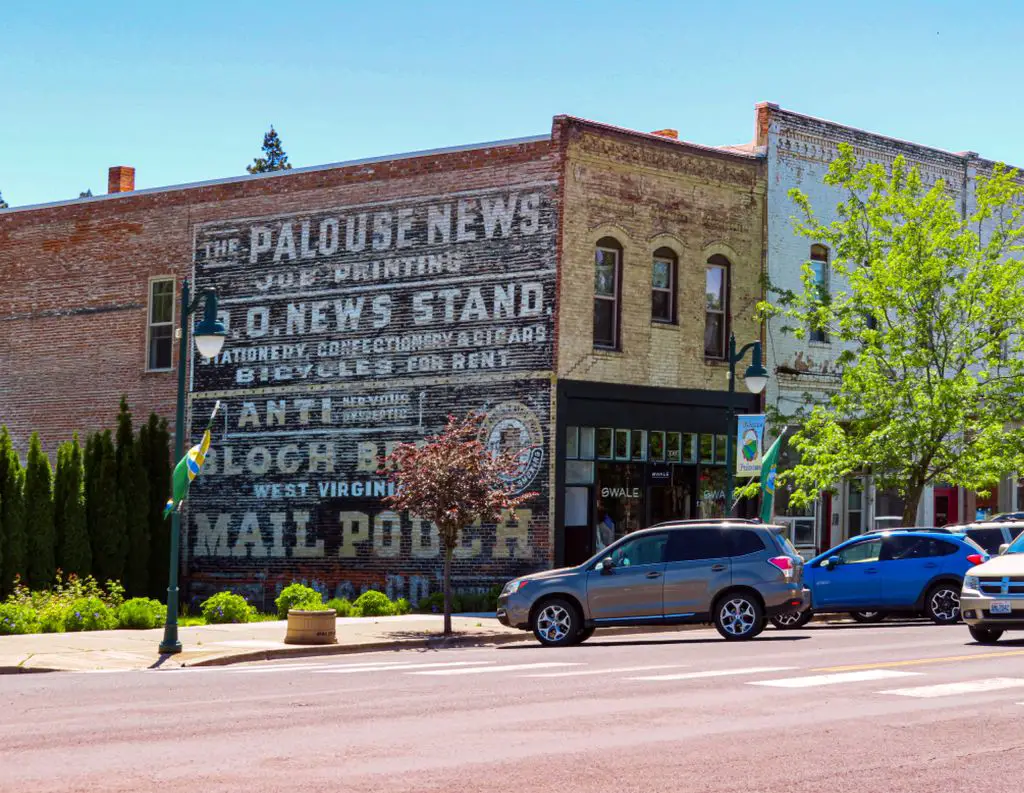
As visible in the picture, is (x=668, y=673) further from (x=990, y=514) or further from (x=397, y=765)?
(x=990, y=514)

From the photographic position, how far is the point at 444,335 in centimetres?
3256

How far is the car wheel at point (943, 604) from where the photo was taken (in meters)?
25.5

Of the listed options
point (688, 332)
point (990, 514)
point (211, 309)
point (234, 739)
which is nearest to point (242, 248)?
point (688, 332)

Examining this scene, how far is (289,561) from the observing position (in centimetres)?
3441

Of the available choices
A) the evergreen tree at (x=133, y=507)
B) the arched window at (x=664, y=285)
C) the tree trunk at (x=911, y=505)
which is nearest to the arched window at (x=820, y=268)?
the arched window at (x=664, y=285)

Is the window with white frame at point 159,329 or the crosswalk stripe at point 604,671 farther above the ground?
the window with white frame at point 159,329

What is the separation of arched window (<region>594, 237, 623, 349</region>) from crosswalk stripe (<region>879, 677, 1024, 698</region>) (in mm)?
17767

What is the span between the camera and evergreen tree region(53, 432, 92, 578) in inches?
1268

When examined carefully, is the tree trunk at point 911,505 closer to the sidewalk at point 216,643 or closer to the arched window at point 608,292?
the arched window at point 608,292

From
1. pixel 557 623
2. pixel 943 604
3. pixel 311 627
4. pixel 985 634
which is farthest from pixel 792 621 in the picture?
pixel 311 627

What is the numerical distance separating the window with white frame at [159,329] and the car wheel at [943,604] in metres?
19.6

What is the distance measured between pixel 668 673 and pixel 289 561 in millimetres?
Answer: 19487

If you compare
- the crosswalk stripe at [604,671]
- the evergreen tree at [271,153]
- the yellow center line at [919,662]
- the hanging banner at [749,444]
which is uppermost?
the evergreen tree at [271,153]

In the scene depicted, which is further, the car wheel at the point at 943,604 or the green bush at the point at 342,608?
the green bush at the point at 342,608
